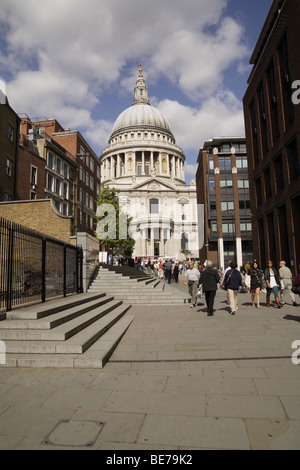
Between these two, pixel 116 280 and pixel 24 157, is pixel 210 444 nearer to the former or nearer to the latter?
pixel 116 280

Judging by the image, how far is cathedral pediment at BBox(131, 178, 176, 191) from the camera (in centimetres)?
8838

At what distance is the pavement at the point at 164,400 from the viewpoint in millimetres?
2891

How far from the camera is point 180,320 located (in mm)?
9719

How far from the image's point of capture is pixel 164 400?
379cm

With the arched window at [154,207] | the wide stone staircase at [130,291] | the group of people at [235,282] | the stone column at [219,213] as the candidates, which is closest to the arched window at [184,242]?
the arched window at [154,207]

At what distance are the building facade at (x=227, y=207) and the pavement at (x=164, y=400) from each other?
47693 millimetres

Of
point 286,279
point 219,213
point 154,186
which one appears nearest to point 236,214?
point 219,213

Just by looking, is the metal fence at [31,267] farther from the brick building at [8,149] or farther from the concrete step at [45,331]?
the brick building at [8,149]

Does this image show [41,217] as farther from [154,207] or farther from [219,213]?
[154,207]

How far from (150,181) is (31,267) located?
8077 centimetres

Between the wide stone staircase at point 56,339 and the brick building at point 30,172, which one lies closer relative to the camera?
the wide stone staircase at point 56,339

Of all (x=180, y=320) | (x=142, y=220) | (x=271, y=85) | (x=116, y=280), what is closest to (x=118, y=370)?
(x=180, y=320)

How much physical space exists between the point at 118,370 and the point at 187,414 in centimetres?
188

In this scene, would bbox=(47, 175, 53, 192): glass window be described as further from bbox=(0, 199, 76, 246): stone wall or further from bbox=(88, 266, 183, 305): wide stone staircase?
bbox=(88, 266, 183, 305): wide stone staircase
